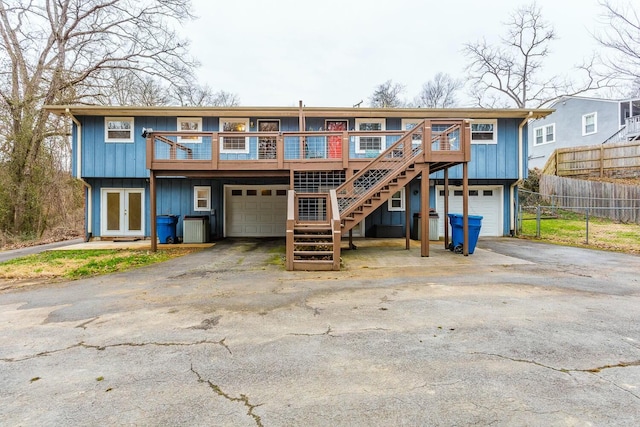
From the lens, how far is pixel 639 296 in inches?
188

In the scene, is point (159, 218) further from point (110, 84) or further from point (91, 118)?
point (110, 84)

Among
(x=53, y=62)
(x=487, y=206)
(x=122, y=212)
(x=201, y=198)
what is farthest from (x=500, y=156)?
(x=53, y=62)

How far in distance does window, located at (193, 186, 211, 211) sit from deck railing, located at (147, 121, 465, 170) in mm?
1407

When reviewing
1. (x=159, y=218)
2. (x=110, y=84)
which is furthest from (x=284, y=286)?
(x=110, y=84)

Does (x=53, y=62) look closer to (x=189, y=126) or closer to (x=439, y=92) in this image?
(x=189, y=126)

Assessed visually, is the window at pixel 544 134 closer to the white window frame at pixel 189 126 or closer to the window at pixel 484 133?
the window at pixel 484 133

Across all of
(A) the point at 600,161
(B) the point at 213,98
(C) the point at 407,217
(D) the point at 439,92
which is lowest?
(C) the point at 407,217

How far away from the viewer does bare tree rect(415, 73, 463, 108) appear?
31.0m

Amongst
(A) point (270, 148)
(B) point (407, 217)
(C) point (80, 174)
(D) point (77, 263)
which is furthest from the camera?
(C) point (80, 174)

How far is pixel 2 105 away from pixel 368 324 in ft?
57.6

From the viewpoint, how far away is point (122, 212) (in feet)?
40.6

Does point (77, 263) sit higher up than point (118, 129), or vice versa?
point (118, 129)

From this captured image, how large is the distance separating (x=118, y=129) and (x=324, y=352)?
1256 centimetres

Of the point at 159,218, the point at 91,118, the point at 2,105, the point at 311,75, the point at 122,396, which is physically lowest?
the point at 122,396
